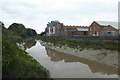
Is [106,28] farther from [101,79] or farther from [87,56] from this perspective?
[101,79]

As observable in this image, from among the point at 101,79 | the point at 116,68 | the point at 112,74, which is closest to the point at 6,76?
the point at 101,79

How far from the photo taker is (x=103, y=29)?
217 feet

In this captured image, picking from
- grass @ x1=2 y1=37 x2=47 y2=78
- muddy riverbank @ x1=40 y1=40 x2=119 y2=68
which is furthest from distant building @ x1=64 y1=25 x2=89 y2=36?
grass @ x1=2 y1=37 x2=47 y2=78

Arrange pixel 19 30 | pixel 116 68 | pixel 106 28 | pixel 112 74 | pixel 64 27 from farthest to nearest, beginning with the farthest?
1. pixel 19 30
2. pixel 64 27
3. pixel 106 28
4. pixel 116 68
5. pixel 112 74

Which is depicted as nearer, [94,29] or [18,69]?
[18,69]

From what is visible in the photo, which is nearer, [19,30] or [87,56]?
[87,56]

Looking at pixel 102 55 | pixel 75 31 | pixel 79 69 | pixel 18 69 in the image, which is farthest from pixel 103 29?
pixel 18 69

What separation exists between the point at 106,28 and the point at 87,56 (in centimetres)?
3441

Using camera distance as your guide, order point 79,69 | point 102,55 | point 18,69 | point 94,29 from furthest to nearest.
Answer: point 94,29 → point 102,55 → point 79,69 → point 18,69

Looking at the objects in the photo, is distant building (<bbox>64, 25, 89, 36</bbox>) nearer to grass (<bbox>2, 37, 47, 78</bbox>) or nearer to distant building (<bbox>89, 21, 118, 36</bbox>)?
distant building (<bbox>89, 21, 118, 36</bbox>)

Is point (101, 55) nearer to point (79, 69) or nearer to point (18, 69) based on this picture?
point (79, 69)

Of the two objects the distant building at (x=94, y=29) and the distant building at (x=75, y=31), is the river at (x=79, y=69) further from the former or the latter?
the distant building at (x=75, y=31)

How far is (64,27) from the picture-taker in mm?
95812

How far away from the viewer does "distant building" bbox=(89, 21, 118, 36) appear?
6175 cm
